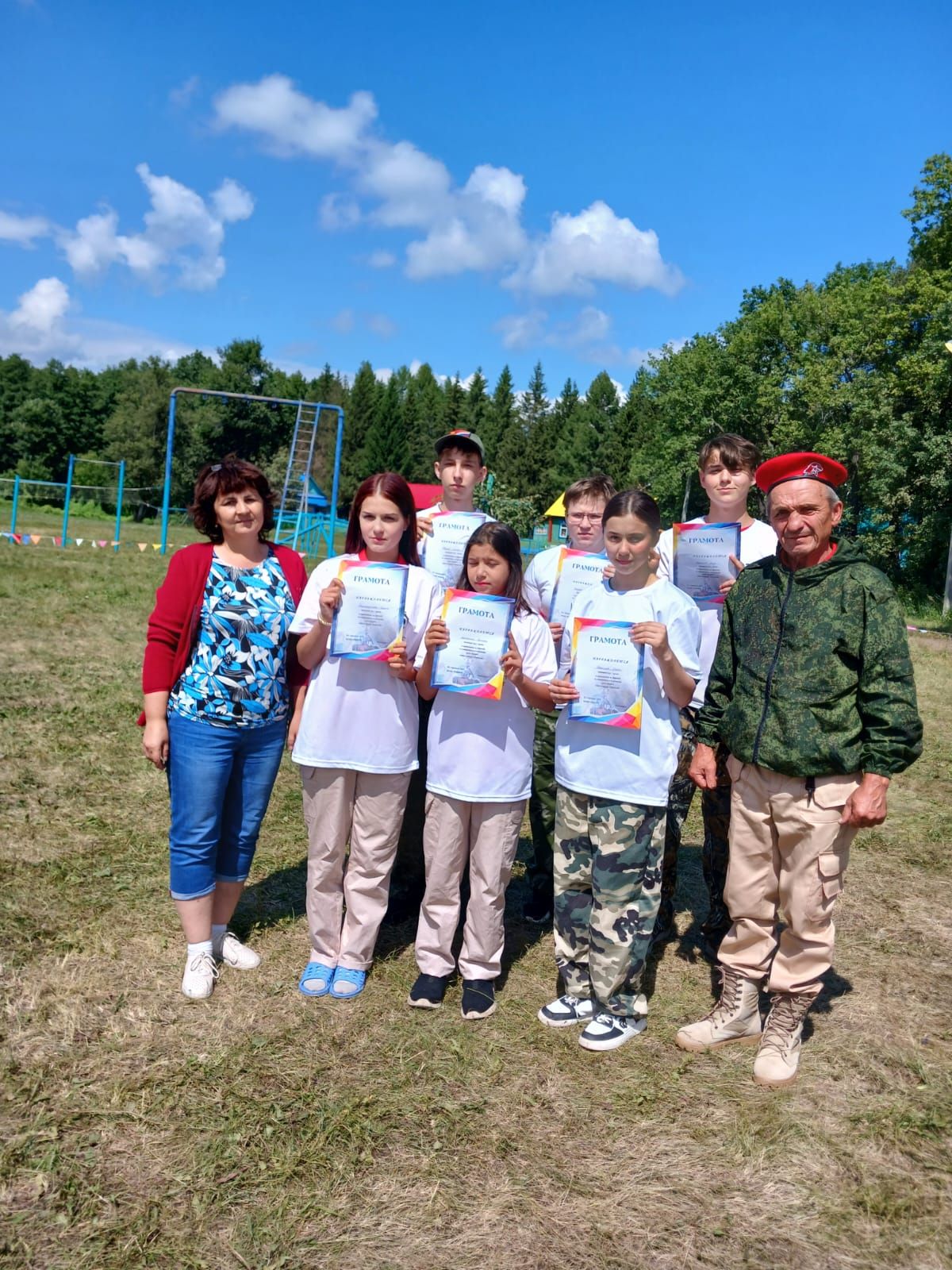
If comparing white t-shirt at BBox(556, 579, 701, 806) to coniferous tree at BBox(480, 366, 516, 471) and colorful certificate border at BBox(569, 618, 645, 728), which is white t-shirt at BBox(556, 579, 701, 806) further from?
coniferous tree at BBox(480, 366, 516, 471)

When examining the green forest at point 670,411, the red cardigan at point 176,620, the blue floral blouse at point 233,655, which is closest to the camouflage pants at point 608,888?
the blue floral blouse at point 233,655

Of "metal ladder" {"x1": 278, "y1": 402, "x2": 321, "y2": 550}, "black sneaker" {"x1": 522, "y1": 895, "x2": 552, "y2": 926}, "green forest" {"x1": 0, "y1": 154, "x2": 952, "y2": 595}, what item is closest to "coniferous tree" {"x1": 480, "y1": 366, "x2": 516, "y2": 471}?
"green forest" {"x1": 0, "y1": 154, "x2": 952, "y2": 595}

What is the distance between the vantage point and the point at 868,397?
1271 inches

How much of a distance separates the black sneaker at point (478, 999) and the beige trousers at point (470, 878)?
3cm

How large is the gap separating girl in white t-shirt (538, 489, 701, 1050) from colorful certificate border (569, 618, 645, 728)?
0.17ft

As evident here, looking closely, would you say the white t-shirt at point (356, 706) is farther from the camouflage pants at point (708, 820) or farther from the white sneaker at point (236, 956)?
the camouflage pants at point (708, 820)

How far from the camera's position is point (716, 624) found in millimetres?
3861

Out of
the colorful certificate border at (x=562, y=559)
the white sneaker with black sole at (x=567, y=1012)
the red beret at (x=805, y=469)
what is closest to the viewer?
the red beret at (x=805, y=469)

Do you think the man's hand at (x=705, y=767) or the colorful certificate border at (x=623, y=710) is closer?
the colorful certificate border at (x=623, y=710)

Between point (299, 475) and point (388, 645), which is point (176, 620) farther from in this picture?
point (299, 475)

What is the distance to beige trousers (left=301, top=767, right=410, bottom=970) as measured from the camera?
358 centimetres

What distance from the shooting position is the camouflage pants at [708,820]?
393 centimetres

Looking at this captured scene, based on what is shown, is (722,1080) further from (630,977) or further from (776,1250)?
(776,1250)

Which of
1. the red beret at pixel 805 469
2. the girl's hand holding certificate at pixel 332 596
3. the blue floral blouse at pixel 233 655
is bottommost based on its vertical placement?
the blue floral blouse at pixel 233 655
